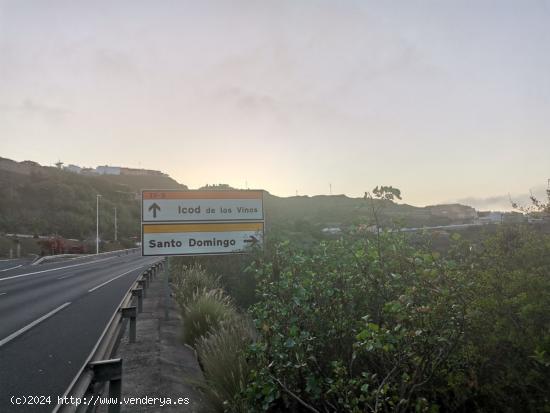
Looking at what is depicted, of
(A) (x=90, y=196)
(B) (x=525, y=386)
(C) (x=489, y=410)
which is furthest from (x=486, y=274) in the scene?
(A) (x=90, y=196)

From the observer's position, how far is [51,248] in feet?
143

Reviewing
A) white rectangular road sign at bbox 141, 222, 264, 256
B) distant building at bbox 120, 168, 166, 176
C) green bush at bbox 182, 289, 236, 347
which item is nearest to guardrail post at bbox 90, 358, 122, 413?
green bush at bbox 182, 289, 236, 347

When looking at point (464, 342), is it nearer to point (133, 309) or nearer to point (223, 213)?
point (133, 309)

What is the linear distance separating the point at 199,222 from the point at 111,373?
6755 mm

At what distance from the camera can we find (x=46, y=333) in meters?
8.54

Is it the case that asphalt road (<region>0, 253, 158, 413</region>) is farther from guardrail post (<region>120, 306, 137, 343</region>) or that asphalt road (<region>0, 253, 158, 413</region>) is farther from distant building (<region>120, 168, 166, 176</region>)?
distant building (<region>120, 168, 166, 176</region>)

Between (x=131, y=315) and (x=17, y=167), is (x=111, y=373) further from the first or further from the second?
(x=17, y=167)

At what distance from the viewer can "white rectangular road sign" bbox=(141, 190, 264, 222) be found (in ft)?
31.0

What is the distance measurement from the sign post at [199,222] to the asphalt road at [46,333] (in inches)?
88.7

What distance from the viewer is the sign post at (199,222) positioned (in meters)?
9.35

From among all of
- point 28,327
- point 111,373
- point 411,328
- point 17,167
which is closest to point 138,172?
point 17,167

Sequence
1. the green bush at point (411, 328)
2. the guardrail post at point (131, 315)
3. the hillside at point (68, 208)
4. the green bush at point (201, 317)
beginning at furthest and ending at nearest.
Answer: the hillside at point (68, 208) < the green bush at point (201, 317) < the guardrail post at point (131, 315) < the green bush at point (411, 328)

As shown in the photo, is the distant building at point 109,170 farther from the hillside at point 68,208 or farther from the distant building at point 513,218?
the distant building at point 513,218

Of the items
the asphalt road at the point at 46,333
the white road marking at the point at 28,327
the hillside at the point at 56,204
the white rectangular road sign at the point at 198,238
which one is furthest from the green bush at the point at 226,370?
the hillside at the point at 56,204
